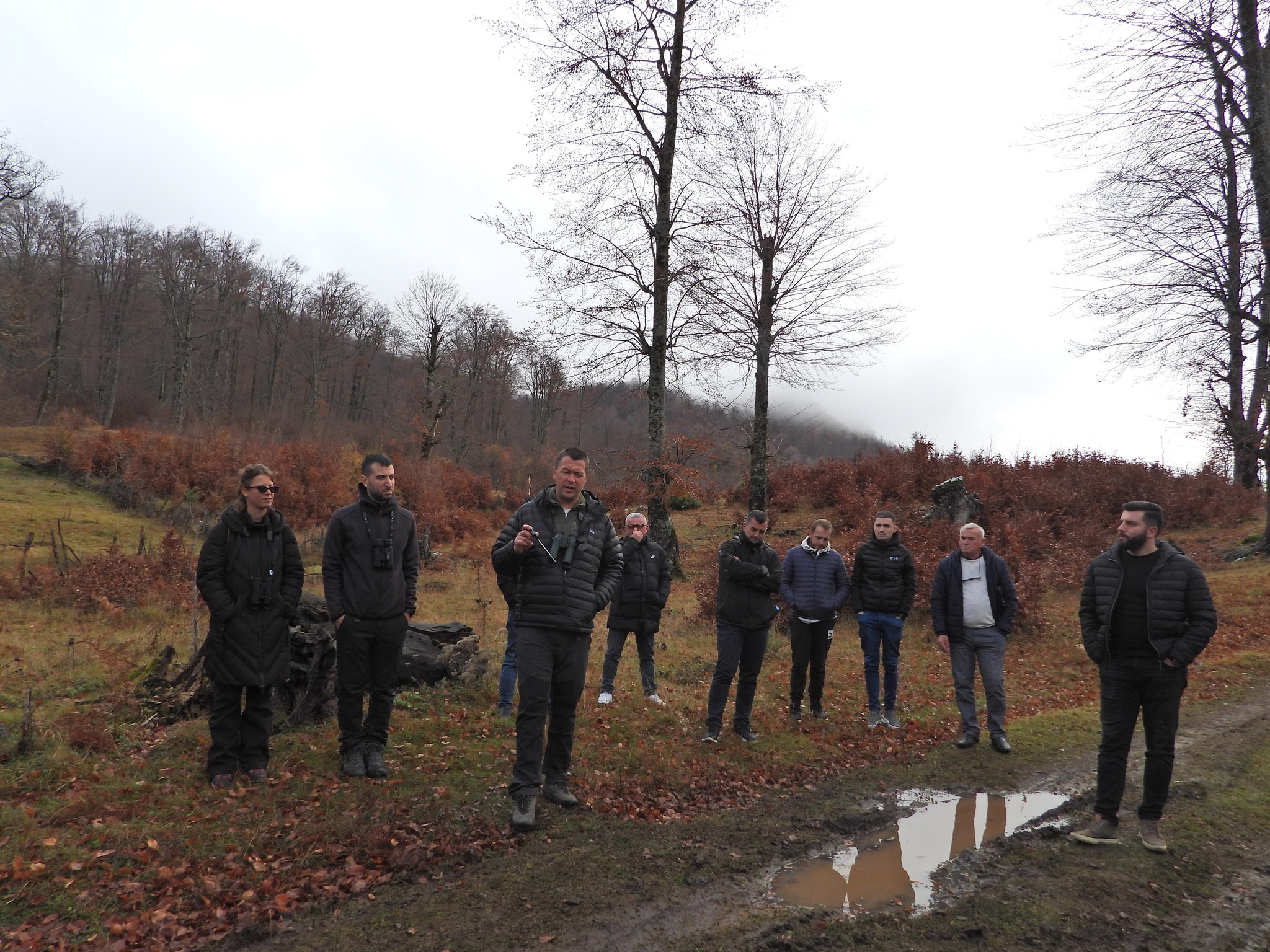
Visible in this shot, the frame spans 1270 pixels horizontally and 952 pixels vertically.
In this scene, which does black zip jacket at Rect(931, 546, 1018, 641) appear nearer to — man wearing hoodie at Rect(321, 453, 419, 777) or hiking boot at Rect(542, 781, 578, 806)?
hiking boot at Rect(542, 781, 578, 806)

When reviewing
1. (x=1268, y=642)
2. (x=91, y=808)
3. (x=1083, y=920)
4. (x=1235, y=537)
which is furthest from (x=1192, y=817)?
(x=1235, y=537)

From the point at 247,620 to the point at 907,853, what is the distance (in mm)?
4766

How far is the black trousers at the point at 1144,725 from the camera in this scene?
4641 mm

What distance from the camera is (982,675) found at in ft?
22.3

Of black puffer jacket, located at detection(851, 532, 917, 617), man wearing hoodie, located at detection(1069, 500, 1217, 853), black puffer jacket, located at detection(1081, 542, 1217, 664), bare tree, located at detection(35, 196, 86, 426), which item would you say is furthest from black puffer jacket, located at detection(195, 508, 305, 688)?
bare tree, located at detection(35, 196, 86, 426)

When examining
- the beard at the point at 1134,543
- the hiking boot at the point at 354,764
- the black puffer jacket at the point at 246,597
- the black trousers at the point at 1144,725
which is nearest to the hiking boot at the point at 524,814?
the hiking boot at the point at 354,764

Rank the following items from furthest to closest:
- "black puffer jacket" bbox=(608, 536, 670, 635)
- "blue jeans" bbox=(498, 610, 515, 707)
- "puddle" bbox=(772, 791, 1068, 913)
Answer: "black puffer jacket" bbox=(608, 536, 670, 635)
"blue jeans" bbox=(498, 610, 515, 707)
"puddle" bbox=(772, 791, 1068, 913)

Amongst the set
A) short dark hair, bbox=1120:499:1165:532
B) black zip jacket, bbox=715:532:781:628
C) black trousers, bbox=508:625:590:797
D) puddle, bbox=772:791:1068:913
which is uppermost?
short dark hair, bbox=1120:499:1165:532

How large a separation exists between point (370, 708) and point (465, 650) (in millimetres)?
2466

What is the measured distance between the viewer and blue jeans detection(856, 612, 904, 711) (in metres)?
7.35

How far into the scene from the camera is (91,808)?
4363 millimetres

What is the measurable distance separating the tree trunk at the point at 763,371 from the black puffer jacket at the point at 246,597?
13473 millimetres

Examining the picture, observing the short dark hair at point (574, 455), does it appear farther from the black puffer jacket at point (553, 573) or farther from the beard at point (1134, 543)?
the beard at point (1134, 543)

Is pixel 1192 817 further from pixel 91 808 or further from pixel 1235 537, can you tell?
pixel 1235 537
